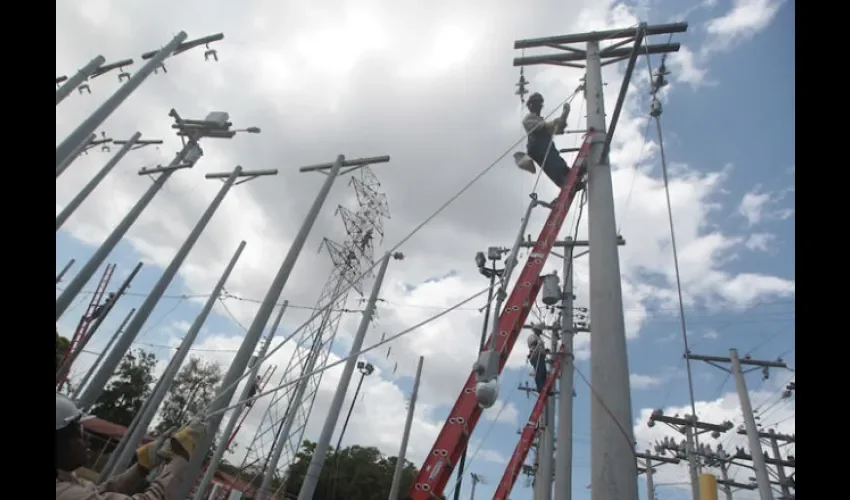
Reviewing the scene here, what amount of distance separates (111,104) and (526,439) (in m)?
15.4

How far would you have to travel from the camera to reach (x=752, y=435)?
549 inches

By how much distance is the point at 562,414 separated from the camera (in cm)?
1311

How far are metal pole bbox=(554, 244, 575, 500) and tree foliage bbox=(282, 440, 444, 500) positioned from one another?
2884 cm

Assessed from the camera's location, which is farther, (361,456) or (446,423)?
(361,456)

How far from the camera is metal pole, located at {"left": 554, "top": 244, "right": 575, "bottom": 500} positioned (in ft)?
40.9

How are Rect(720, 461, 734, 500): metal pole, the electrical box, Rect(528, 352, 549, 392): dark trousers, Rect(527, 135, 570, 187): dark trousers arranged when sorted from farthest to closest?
Rect(720, 461, 734, 500): metal pole → Rect(528, 352, 549, 392): dark trousers → the electrical box → Rect(527, 135, 570, 187): dark trousers

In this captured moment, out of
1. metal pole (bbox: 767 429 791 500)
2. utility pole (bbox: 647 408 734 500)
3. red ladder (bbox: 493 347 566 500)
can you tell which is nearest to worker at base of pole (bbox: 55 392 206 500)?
red ladder (bbox: 493 347 566 500)

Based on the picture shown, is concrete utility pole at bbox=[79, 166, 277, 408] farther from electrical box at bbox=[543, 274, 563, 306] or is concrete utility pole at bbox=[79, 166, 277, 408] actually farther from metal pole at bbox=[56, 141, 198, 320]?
electrical box at bbox=[543, 274, 563, 306]

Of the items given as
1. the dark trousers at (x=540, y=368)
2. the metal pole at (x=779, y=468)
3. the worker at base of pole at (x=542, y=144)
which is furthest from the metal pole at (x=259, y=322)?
the metal pole at (x=779, y=468)

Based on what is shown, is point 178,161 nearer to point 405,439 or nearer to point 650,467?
point 405,439

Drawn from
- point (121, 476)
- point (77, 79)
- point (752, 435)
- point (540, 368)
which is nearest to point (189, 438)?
point (121, 476)
